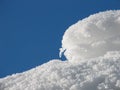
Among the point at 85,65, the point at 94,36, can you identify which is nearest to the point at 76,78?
the point at 85,65

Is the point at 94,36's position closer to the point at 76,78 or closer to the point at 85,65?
the point at 85,65

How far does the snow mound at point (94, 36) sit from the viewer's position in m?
3.62

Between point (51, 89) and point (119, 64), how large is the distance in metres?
0.71

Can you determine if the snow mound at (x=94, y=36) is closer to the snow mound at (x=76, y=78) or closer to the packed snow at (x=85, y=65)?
the packed snow at (x=85, y=65)

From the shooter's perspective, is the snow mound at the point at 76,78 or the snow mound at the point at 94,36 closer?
the snow mound at the point at 76,78

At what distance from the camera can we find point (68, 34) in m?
4.00

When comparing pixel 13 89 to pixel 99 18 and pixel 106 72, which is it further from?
pixel 99 18

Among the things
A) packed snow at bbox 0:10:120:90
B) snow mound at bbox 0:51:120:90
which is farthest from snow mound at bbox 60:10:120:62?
snow mound at bbox 0:51:120:90

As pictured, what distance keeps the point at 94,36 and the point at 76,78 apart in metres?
1.40

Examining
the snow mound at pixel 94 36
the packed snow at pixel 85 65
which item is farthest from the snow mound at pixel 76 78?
the snow mound at pixel 94 36

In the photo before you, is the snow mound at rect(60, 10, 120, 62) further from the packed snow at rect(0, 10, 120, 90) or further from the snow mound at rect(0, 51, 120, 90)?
the snow mound at rect(0, 51, 120, 90)

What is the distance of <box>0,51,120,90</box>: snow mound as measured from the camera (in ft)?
7.66

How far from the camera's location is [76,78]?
97.4 inches

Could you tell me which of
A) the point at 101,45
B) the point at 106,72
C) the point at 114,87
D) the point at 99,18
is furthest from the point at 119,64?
the point at 99,18
